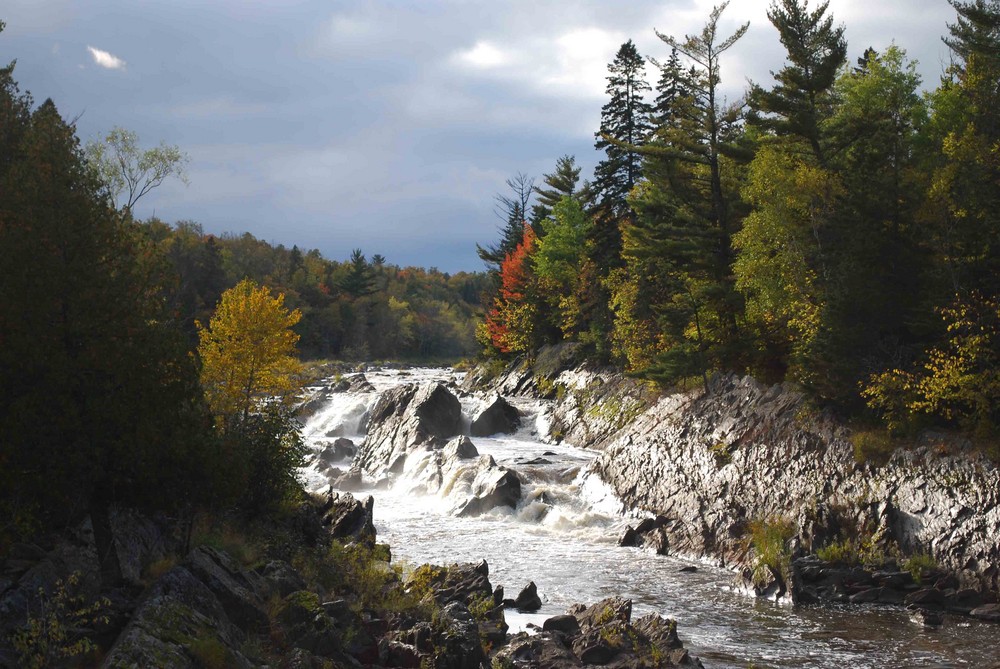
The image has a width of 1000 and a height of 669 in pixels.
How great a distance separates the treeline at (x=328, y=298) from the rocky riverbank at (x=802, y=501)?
6095 cm

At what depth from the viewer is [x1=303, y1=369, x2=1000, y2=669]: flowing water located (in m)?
16.4

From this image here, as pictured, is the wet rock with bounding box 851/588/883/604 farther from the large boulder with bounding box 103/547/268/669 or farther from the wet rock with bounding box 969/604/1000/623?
the large boulder with bounding box 103/547/268/669

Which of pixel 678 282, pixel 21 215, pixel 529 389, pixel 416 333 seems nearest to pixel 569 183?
pixel 529 389

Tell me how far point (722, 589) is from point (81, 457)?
1681cm

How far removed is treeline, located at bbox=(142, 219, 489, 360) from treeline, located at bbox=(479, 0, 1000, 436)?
56189 mm

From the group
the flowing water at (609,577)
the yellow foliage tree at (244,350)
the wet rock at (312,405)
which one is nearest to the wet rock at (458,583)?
the flowing water at (609,577)

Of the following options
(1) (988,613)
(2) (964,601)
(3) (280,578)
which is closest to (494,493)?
(3) (280,578)

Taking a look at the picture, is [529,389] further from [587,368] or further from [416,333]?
[416,333]

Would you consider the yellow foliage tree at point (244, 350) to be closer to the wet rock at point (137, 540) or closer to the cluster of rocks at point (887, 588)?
the wet rock at point (137, 540)

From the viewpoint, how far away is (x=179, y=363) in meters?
14.8

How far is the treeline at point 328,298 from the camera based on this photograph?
93312 millimetres

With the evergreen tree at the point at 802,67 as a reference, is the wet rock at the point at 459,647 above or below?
below

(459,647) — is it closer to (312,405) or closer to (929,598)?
(929,598)

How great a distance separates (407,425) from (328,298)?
73.9m
